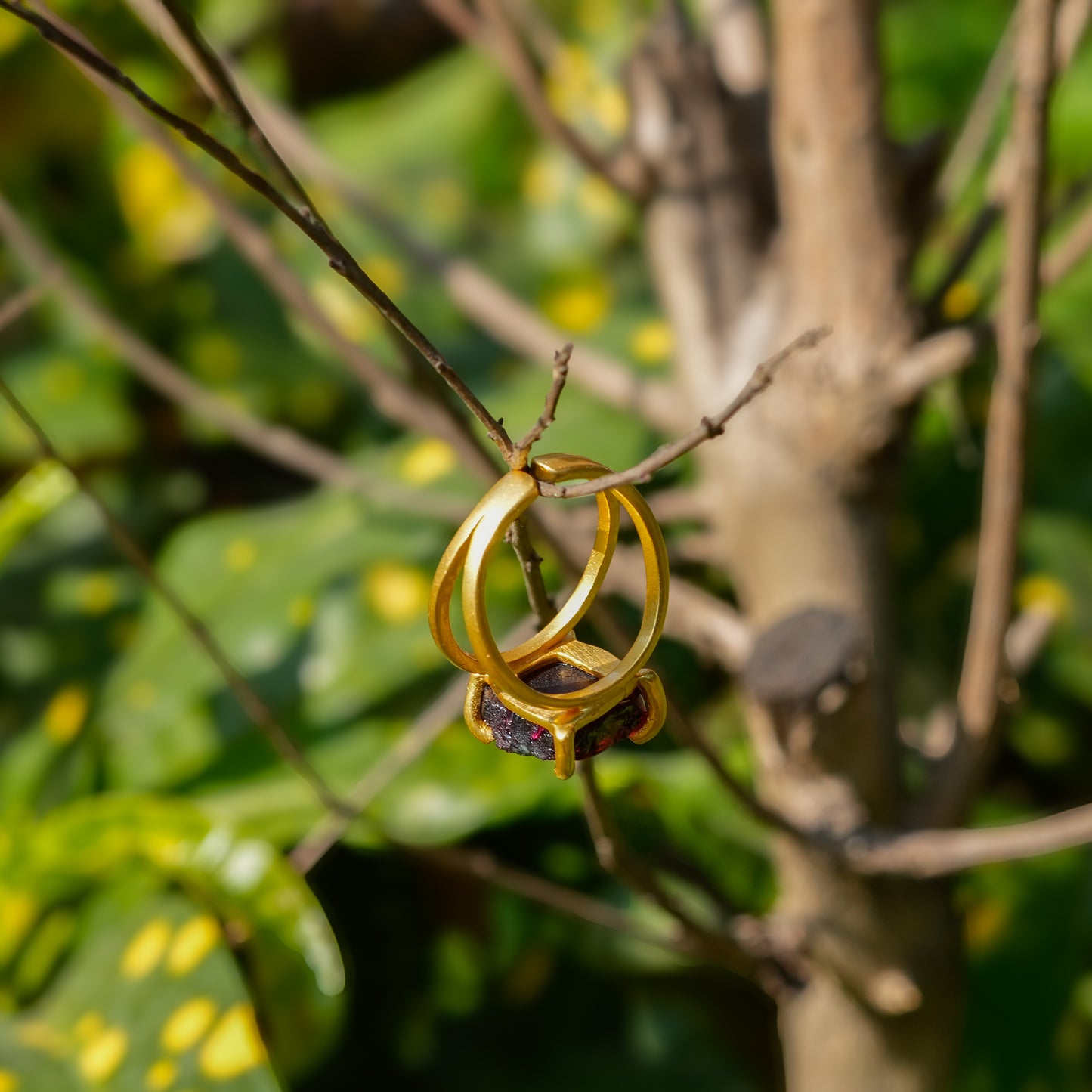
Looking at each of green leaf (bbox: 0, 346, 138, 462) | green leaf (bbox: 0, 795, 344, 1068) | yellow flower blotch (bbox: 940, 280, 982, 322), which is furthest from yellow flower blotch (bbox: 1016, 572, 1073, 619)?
green leaf (bbox: 0, 346, 138, 462)

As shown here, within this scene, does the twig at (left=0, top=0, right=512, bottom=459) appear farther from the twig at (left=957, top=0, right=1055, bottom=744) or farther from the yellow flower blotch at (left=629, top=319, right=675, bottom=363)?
the yellow flower blotch at (left=629, top=319, right=675, bottom=363)

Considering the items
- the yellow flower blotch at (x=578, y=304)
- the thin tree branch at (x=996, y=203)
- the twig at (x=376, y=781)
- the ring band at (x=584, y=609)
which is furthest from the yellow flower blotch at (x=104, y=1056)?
the yellow flower blotch at (x=578, y=304)

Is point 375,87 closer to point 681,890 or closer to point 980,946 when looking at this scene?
point 681,890

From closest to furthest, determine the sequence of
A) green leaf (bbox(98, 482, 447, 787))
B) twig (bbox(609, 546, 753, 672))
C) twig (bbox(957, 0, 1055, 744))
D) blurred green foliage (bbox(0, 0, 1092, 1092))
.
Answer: twig (bbox(957, 0, 1055, 744))
twig (bbox(609, 546, 753, 672))
blurred green foliage (bbox(0, 0, 1092, 1092))
green leaf (bbox(98, 482, 447, 787))

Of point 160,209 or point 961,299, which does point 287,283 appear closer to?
point 961,299

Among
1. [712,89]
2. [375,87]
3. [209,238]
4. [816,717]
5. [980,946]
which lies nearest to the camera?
[816,717]

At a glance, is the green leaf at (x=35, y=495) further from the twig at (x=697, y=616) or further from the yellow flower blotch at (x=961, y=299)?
the yellow flower blotch at (x=961, y=299)

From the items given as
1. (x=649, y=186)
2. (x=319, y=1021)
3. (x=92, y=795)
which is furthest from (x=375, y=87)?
(x=319, y=1021)
